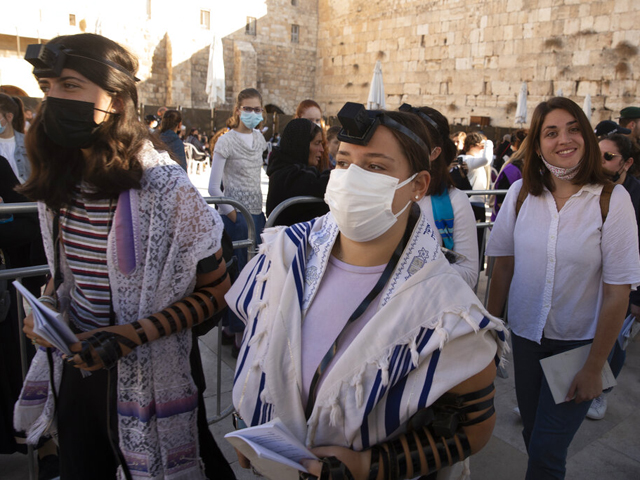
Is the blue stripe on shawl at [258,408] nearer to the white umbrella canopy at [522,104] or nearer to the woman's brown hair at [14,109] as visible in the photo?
the woman's brown hair at [14,109]

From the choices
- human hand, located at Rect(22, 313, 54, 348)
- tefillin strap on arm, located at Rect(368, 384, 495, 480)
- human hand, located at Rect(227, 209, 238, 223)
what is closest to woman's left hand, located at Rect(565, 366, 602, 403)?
tefillin strap on arm, located at Rect(368, 384, 495, 480)

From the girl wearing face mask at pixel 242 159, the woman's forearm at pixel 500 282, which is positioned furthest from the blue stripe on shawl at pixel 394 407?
the girl wearing face mask at pixel 242 159

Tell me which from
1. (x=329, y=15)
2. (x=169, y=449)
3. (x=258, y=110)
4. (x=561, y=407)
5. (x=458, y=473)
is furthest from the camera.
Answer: (x=329, y=15)

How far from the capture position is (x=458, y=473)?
4.77 ft

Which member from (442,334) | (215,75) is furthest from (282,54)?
(442,334)

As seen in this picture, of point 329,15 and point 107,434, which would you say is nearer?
point 107,434

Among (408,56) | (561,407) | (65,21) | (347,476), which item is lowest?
(561,407)

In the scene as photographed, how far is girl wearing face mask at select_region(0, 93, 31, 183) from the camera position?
13.2ft

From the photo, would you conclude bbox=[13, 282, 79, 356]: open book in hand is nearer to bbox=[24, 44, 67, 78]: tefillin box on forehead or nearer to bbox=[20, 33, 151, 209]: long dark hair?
bbox=[20, 33, 151, 209]: long dark hair

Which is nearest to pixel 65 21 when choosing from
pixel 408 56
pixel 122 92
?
pixel 408 56

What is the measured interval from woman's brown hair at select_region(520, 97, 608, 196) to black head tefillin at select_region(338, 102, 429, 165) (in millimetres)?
1115

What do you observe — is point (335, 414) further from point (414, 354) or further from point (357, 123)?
point (357, 123)

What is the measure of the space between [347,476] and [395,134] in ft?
2.99

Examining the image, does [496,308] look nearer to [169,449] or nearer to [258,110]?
[169,449]
